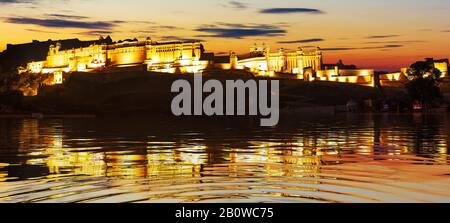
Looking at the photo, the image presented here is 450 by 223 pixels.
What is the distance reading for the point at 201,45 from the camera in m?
189

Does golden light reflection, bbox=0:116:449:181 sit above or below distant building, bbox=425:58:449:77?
below

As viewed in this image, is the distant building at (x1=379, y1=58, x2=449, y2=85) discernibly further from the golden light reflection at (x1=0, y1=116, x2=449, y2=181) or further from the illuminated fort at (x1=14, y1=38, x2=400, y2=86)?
the golden light reflection at (x1=0, y1=116, x2=449, y2=181)

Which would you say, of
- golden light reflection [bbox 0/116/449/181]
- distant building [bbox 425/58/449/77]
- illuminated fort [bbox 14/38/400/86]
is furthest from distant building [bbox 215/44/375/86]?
golden light reflection [bbox 0/116/449/181]

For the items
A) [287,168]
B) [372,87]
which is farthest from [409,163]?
[372,87]

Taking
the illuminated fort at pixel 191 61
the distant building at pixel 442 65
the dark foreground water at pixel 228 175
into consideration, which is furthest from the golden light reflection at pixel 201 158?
the distant building at pixel 442 65

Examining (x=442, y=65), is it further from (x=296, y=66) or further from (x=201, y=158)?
(x=201, y=158)

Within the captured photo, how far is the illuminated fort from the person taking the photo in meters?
180

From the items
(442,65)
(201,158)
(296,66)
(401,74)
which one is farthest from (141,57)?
(201,158)

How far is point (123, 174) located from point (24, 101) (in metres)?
132

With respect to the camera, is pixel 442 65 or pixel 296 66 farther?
pixel 296 66

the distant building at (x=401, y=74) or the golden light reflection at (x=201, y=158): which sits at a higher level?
the distant building at (x=401, y=74)

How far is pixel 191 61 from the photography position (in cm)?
18150

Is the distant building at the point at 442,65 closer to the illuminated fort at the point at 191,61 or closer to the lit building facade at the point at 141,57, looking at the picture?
the illuminated fort at the point at 191,61

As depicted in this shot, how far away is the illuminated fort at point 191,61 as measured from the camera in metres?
180
